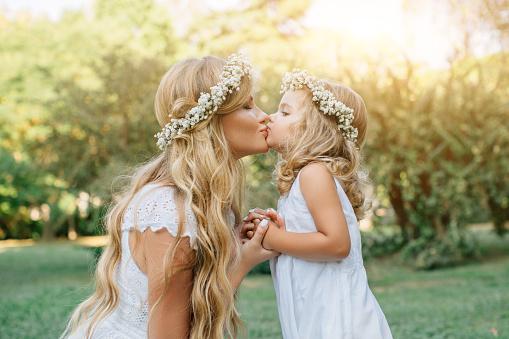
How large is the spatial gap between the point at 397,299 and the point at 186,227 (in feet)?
19.2

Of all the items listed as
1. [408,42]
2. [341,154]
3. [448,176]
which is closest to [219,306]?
[341,154]

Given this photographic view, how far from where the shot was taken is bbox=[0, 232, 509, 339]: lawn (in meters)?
5.61

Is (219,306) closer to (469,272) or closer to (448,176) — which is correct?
(469,272)

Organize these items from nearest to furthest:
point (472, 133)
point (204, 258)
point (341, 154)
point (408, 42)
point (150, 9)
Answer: point (204, 258) → point (341, 154) → point (472, 133) → point (408, 42) → point (150, 9)

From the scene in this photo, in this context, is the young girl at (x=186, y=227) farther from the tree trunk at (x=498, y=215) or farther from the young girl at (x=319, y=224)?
the tree trunk at (x=498, y=215)

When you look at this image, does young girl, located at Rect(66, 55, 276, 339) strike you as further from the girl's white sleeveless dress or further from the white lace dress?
the girl's white sleeveless dress

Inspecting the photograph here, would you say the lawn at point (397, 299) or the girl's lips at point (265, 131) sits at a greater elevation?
the girl's lips at point (265, 131)

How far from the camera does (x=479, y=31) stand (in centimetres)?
1102

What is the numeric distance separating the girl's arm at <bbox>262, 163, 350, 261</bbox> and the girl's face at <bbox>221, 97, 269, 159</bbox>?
397mm

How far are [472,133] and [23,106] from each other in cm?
1798

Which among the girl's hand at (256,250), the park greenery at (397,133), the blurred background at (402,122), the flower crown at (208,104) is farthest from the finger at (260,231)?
the park greenery at (397,133)

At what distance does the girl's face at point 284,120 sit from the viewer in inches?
113

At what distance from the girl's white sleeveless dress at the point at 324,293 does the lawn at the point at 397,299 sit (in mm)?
661

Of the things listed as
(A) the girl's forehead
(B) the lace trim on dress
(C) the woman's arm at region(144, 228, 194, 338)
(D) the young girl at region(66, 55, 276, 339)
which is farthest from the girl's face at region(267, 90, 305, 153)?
(C) the woman's arm at region(144, 228, 194, 338)
